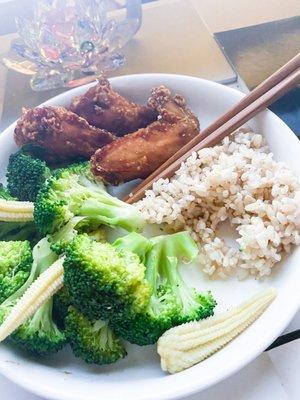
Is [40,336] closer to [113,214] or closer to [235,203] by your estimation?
[113,214]

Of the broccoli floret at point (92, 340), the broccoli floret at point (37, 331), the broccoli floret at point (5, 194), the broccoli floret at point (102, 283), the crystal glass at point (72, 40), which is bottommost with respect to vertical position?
the broccoli floret at point (92, 340)

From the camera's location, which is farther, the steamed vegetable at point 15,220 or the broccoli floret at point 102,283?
the steamed vegetable at point 15,220

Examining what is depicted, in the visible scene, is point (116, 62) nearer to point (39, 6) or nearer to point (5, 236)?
point (39, 6)

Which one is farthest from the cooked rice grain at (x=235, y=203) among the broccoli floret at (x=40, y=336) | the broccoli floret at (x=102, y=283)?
the broccoli floret at (x=40, y=336)

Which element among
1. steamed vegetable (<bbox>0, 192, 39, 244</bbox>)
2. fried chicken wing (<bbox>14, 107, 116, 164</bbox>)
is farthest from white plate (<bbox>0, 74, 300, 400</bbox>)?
fried chicken wing (<bbox>14, 107, 116, 164</bbox>)

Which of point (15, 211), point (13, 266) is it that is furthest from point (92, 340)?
point (15, 211)

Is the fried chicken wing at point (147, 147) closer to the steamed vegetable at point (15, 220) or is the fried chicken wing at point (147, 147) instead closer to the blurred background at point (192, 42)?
the steamed vegetable at point (15, 220)

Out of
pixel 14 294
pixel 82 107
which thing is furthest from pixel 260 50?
pixel 14 294
